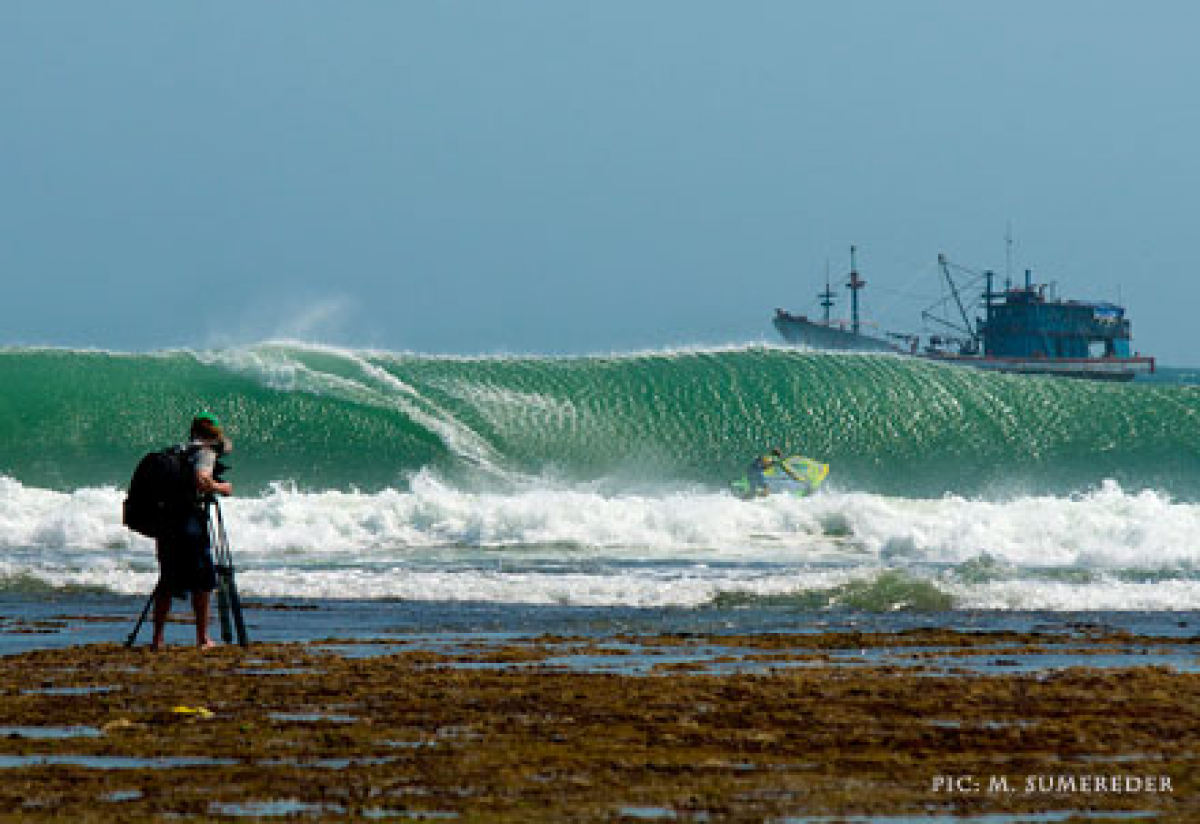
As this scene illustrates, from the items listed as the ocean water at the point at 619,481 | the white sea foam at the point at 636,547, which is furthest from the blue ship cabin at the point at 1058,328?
the white sea foam at the point at 636,547

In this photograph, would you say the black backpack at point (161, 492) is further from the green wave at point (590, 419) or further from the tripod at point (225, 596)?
the green wave at point (590, 419)

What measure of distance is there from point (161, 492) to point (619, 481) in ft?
118

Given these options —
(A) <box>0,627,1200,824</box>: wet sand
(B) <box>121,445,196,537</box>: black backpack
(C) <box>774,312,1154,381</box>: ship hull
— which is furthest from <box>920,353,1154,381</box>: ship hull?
(A) <box>0,627,1200,824</box>: wet sand

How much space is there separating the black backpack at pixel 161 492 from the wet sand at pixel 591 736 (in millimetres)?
954

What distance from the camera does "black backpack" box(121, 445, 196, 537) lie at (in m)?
14.9

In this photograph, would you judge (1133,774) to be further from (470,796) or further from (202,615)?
(202,615)

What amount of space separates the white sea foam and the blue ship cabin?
167ft

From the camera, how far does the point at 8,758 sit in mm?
9273

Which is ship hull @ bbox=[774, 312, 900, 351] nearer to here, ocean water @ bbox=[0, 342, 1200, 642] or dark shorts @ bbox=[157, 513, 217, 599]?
ocean water @ bbox=[0, 342, 1200, 642]

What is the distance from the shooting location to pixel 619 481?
5084 centimetres

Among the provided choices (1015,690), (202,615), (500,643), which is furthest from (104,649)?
(1015,690)

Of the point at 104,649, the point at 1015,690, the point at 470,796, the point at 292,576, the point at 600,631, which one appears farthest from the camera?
the point at 292,576

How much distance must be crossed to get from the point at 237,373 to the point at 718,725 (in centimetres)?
4341

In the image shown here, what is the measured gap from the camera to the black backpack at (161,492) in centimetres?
1489
